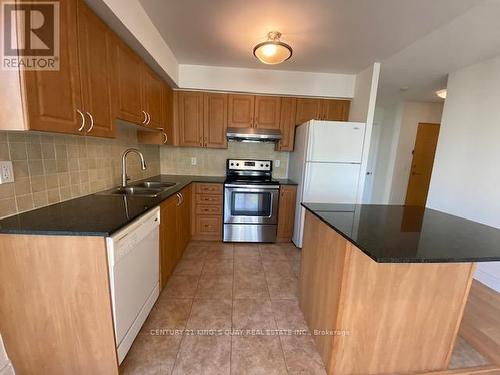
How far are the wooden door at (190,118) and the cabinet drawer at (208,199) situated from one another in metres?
0.79

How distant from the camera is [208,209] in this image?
10.3ft

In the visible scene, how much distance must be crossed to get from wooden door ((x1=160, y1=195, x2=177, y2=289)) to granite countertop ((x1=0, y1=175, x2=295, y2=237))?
263 millimetres

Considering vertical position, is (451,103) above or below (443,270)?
above

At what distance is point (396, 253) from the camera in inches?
38.0

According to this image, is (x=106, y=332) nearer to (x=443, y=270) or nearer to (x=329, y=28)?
(x=443, y=270)

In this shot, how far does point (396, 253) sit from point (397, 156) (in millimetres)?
4352

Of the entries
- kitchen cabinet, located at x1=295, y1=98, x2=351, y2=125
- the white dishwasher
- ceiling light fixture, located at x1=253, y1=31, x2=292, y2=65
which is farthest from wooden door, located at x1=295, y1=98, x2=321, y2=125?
the white dishwasher

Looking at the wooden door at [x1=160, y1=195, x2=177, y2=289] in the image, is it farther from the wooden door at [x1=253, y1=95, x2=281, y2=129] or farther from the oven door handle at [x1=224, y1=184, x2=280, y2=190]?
the wooden door at [x1=253, y1=95, x2=281, y2=129]

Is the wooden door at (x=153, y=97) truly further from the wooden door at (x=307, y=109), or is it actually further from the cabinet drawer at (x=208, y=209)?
the wooden door at (x=307, y=109)

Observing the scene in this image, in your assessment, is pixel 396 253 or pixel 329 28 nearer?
pixel 396 253

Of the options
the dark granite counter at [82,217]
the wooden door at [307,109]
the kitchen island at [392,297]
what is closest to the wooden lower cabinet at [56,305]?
the dark granite counter at [82,217]

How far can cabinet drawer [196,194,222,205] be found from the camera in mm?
3107

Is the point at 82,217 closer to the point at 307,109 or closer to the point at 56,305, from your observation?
the point at 56,305

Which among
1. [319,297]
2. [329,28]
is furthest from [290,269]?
[329,28]
